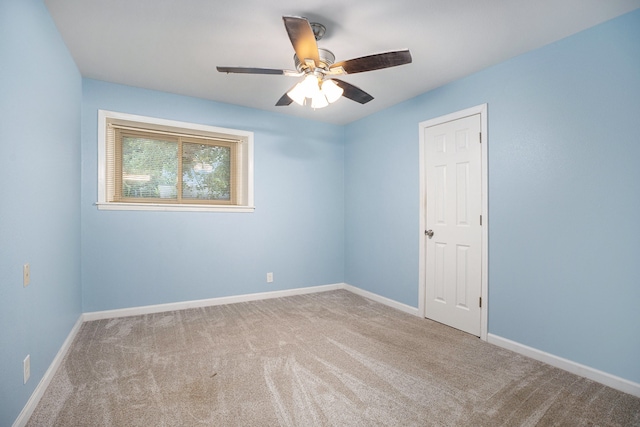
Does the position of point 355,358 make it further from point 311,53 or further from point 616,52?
point 616,52

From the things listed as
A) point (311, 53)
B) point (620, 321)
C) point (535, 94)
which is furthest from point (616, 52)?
point (311, 53)

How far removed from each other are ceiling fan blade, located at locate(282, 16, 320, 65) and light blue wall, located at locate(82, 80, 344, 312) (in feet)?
7.17

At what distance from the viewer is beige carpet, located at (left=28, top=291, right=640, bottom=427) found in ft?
5.54

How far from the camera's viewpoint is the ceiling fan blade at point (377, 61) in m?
1.81

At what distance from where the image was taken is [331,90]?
2.24m

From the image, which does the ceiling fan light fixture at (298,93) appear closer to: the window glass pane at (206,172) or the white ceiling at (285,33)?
the white ceiling at (285,33)

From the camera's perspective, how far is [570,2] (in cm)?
188

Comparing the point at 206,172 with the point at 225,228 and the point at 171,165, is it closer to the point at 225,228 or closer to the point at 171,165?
the point at 171,165

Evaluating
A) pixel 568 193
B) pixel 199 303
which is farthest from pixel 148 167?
pixel 568 193

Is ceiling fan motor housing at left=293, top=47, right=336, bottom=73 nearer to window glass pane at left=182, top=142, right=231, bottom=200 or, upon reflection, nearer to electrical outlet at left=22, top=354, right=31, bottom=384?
window glass pane at left=182, top=142, right=231, bottom=200

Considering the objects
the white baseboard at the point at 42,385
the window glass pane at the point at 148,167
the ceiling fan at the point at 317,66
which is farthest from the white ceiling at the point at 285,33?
the white baseboard at the point at 42,385

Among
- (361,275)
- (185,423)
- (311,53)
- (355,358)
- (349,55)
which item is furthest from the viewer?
(361,275)

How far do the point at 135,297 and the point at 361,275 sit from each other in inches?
111

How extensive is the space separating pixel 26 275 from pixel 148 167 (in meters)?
2.03
